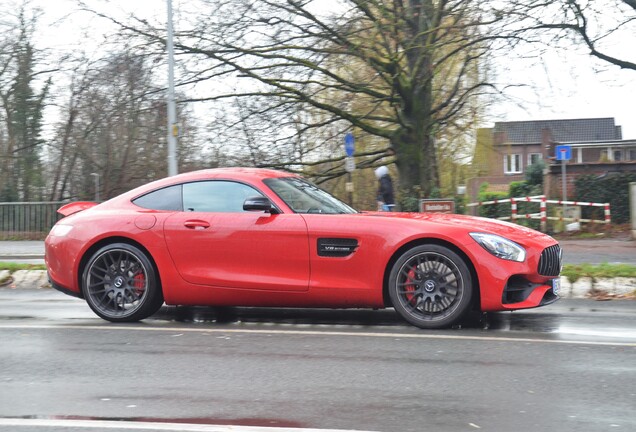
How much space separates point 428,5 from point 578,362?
45.6 feet

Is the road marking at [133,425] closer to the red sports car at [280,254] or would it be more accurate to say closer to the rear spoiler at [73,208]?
the red sports car at [280,254]

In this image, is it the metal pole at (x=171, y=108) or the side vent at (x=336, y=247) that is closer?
the side vent at (x=336, y=247)

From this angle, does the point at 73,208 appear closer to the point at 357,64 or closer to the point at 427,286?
the point at 427,286

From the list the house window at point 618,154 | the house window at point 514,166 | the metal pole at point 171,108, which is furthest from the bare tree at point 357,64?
the house window at point 514,166

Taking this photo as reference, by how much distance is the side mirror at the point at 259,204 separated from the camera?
23.6 ft

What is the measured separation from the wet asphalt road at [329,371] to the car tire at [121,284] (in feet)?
0.61

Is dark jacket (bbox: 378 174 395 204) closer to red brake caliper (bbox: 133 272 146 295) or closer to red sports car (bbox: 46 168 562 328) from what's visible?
red sports car (bbox: 46 168 562 328)

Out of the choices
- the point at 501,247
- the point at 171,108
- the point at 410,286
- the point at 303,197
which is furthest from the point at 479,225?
the point at 171,108

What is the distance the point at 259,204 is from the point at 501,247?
6.93 ft

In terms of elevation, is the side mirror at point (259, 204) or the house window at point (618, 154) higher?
the house window at point (618, 154)

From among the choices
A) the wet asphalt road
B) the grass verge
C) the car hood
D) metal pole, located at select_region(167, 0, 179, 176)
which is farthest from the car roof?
metal pole, located at select_region(167, 0, 179, 176)

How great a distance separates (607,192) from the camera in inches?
1016

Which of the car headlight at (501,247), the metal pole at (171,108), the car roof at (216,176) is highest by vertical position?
the metal pole at (171,108)

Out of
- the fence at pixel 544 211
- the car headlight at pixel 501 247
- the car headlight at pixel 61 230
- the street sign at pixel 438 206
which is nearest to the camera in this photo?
the car headlight at pixel 501 247
